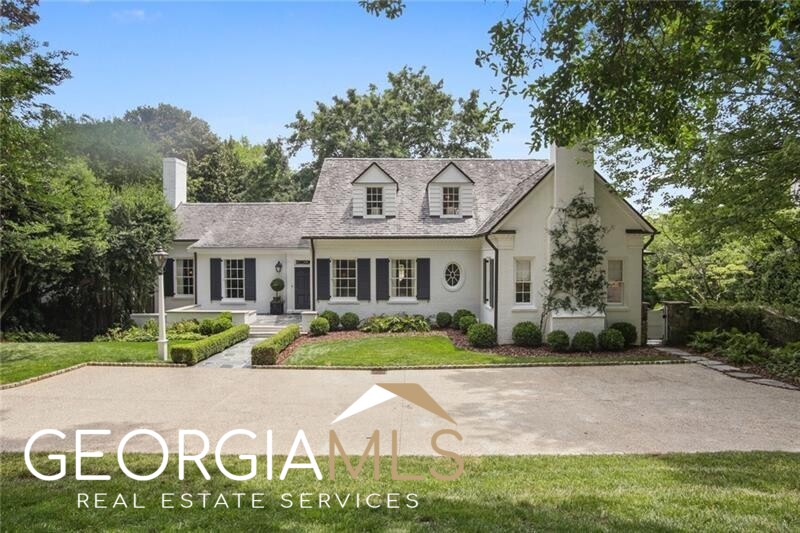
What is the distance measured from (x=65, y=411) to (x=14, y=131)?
231 inches

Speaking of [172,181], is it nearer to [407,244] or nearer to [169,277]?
[169,277]

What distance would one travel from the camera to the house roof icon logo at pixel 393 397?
9023mm

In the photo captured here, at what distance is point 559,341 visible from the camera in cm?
1509

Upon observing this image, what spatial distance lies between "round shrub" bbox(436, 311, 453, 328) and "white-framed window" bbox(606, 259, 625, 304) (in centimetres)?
558

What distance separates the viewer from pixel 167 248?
838 inches

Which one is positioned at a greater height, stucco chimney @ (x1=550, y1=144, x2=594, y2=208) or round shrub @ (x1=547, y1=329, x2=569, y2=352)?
stucco chimney @ (x1=550, y1=144, x2=594, y2=208)

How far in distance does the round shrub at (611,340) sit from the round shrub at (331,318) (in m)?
9.07

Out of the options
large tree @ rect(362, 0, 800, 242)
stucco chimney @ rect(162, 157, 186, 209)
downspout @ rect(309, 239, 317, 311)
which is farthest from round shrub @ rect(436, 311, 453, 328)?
stucco chimney @ rect(162, 157, 186, 209)

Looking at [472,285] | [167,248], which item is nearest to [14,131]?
[167,248]

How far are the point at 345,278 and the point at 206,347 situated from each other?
6.50 meters

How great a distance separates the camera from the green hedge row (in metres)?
13.5

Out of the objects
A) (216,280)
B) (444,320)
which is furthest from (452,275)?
(216,280)

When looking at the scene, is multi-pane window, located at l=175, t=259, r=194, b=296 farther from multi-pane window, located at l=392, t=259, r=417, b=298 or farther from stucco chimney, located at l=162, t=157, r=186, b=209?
multi-pane window, located at l=392, t=259, r=417, b=298

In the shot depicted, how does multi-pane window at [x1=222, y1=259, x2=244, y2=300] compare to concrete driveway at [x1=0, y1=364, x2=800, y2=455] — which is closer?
concrete driveway at [x1=0, y1=364, x2=800, y2=455]
